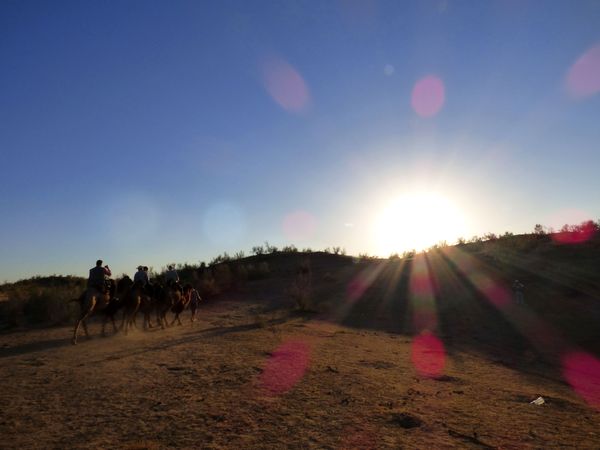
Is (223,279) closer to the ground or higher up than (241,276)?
closer to the ground

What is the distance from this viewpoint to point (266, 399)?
8898 mm

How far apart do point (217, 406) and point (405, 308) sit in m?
18.8

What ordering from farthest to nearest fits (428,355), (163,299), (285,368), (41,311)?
(41,311) → (163,299) → (428,355) → (285,368)

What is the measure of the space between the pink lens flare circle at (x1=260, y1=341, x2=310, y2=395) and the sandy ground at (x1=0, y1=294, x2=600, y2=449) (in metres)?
0.03

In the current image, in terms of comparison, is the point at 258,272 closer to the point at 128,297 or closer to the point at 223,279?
the point at 223,279

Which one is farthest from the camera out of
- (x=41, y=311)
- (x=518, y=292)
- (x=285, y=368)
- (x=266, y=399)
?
(x=518, y=292)

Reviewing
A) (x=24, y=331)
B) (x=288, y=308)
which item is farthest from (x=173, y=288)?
(x=288, y=308)

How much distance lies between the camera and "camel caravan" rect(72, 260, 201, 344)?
1595 cm

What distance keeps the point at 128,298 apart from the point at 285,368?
27.0 feet

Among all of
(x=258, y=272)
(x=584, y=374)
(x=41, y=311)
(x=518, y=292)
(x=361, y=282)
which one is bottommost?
(x=584, y=374)

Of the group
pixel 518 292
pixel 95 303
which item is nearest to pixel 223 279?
pixel 518 292

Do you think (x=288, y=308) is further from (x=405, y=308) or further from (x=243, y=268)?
(x=243, y=268)

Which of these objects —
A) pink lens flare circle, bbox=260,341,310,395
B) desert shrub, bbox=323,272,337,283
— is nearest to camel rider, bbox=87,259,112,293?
pink lens flare circle, bbox=260,341,310,395

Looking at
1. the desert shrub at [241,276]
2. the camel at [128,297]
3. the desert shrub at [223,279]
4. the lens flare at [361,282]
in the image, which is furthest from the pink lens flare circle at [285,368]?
the desert shrub at [241,276]
